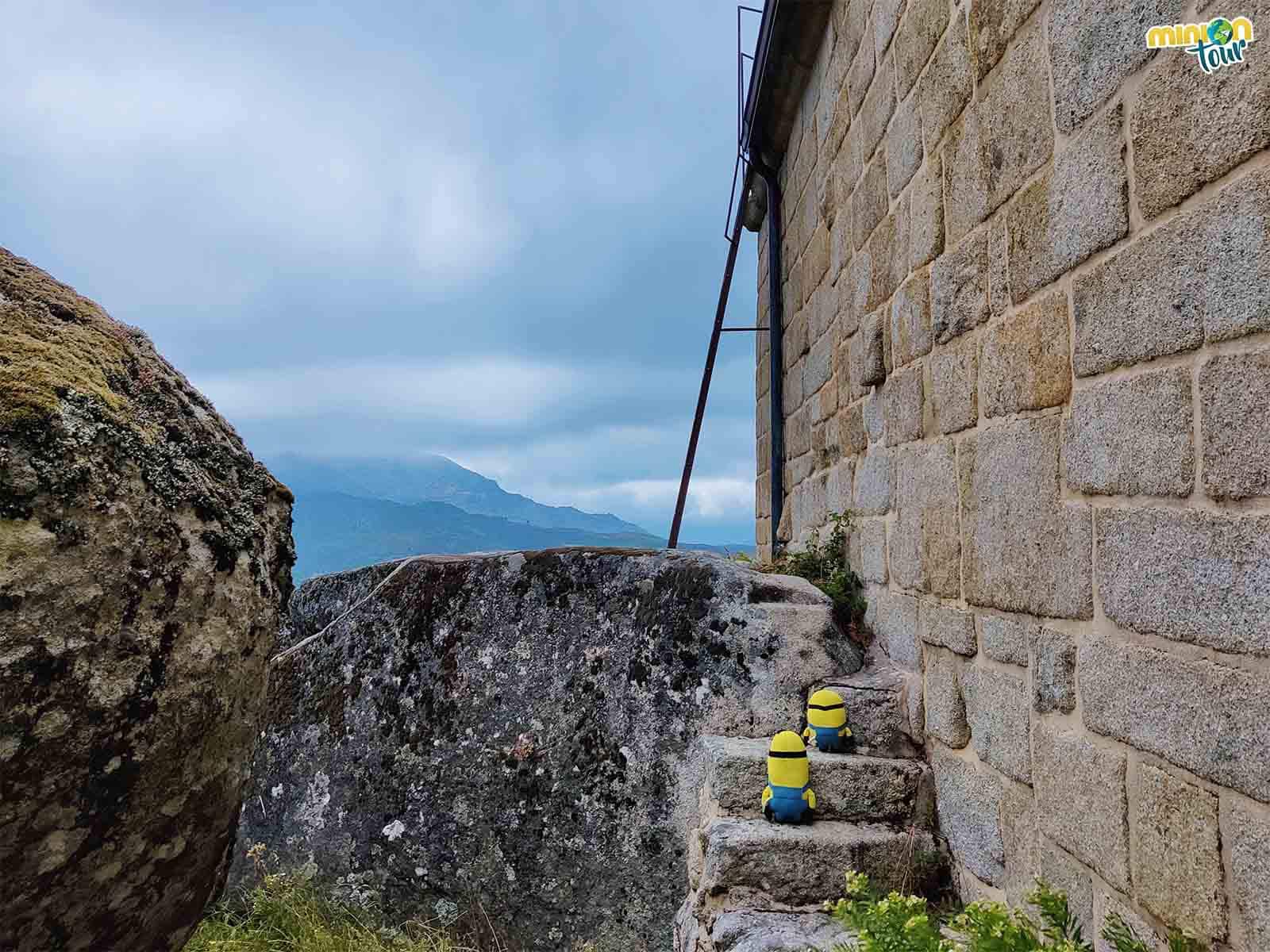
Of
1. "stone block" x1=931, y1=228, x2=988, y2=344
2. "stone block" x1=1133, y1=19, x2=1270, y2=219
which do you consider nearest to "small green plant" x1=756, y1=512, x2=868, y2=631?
"stone block" x1=931, y1=228, x2=988, y2=344

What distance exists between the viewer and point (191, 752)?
1.46 metres

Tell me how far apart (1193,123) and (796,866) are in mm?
2007

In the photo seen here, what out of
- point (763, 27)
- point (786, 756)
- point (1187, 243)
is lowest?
point (786, 756)

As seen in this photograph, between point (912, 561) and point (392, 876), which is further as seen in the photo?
point (392, 876)

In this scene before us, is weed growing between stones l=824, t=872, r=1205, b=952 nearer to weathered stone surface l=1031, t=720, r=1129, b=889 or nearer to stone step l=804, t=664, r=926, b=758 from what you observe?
weathered stone surface l=1031, t=720, r=1129, b=889

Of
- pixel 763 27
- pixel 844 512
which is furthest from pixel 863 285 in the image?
pixel 763 27

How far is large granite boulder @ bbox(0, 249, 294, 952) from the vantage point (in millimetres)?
1255

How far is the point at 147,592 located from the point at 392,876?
2.29m

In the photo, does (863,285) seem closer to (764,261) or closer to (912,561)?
(912,561)

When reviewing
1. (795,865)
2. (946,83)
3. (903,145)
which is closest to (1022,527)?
(795,865)

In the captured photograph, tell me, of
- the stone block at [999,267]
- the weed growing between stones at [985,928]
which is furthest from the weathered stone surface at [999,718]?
the stone block at [999,267]

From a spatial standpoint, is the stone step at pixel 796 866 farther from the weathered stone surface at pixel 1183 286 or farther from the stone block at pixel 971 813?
the weathered stone surface at pixel 1183 286

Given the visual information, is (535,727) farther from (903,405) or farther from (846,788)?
(903,405)

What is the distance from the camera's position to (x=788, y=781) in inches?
105
